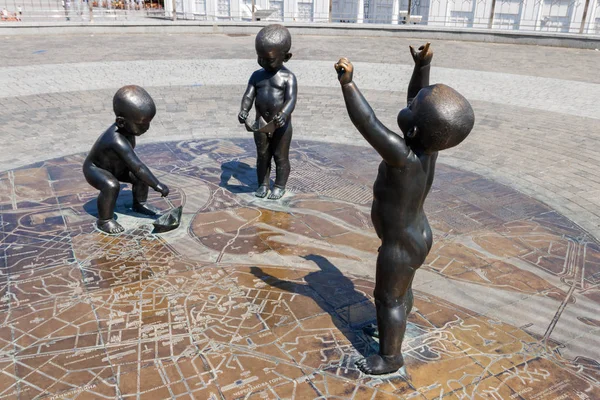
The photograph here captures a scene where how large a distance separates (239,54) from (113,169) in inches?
394

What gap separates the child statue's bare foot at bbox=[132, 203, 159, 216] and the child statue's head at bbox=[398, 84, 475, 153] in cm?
332

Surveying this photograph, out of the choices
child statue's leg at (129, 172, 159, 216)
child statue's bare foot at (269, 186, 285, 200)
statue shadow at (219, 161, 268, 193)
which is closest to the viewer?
child statue's leg at (129, 172, 159, 216)

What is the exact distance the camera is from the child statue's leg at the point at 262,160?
5691 mm

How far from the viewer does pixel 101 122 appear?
848 centimetres

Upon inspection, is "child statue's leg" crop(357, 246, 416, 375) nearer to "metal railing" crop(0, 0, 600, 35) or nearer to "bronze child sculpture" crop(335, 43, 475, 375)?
"bronze child sculpture" crop(335, 43, 475, 375)

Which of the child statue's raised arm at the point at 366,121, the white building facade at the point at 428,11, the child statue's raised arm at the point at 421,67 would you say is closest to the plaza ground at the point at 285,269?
the child statue's raised arm at the point at 366,121

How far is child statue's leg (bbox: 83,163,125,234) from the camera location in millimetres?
4840

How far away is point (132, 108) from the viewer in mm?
4523

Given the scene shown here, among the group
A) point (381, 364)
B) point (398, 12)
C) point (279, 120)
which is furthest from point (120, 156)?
point (398, 12)

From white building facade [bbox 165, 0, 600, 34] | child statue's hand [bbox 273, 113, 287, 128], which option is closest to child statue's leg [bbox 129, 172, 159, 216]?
child statue's hand [bbox 273, 113, 287, 128]

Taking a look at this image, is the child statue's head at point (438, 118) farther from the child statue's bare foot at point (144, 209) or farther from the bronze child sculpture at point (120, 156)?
the child statue's bare foot at point (144, 209)

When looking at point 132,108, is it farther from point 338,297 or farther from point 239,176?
point 338,297

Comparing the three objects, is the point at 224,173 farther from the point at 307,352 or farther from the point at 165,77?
the point at 165,77

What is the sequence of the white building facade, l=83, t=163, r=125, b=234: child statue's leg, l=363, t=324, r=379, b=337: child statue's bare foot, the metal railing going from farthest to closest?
1. the white building facade
2. the metal railing
3. l=83, t=163, r=125, b=234: child statue's leg
4. l=363, t=324, r=379, b=337: child statue's bare foot
